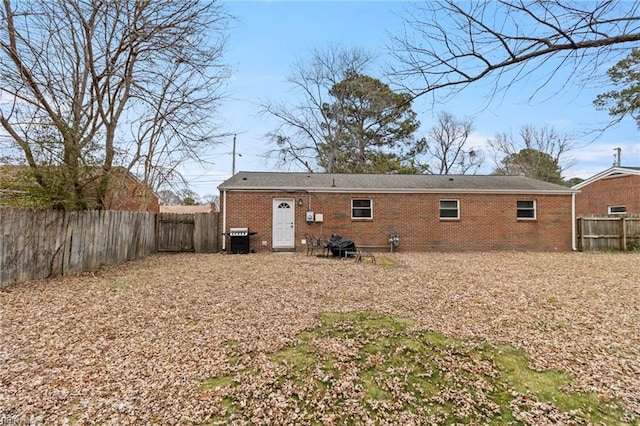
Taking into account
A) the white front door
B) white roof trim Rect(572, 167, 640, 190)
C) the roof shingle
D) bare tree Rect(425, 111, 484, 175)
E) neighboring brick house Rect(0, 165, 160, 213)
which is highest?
bare tree Rect(425, 111, 484, 175)

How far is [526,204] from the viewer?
12.7 metres

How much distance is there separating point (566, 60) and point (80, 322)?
660 centimetres

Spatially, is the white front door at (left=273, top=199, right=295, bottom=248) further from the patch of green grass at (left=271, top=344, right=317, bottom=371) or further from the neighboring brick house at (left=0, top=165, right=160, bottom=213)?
the patch of green grass at (left=271, top=344, right=317, bottom=371)

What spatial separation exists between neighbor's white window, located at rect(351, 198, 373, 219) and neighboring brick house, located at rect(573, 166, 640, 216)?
432 inches

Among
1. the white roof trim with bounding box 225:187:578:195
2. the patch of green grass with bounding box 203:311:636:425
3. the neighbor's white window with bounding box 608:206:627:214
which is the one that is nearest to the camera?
the patch of green grass with bounding box 203:311:636:425

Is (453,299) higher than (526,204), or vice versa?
(526,204)

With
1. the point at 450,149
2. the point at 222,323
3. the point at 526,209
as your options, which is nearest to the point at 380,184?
the point at 526,209

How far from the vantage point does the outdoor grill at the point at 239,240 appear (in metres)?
11.4

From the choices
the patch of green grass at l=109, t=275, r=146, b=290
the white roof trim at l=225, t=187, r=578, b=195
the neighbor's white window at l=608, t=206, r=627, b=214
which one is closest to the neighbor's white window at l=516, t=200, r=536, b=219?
the white roof trim at l=225, t=187, r=578, b=195

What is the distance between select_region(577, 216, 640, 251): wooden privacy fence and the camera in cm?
1254

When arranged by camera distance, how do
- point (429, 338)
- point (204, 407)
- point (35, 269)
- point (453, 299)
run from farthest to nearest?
point (35, 269) → point (453, 299) → point (429, 338) → point (204, 407)

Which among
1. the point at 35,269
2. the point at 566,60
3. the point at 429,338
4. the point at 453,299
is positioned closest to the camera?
the point at 566,60

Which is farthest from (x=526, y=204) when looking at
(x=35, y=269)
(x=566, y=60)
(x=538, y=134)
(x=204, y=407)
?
(x=538, y=134)

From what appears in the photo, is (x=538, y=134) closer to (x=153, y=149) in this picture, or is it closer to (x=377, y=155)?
(x=377, y=155)
